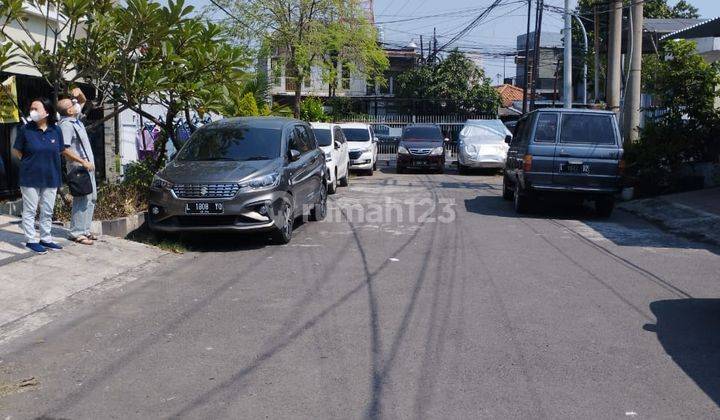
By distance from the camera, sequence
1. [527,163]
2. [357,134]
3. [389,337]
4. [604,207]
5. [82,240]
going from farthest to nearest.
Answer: [357,134] → [604,207] → [527,163] → [82,240] → [389,337]

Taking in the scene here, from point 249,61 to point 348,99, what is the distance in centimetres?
3103

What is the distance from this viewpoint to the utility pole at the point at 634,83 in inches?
727

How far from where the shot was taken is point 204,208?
34.2 ft

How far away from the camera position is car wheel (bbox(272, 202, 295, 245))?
36.2 feet

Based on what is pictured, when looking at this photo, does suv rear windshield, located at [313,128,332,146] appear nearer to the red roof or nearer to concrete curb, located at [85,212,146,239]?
concrete curb, located at [85,212,146,239]

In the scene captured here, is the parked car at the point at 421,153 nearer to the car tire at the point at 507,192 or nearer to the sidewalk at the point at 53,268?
the car tire at the point at 507,192

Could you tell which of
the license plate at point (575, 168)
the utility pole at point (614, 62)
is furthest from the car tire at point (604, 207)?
the utility pole at point (614, 62)

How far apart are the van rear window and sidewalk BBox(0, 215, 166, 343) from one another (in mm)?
7915

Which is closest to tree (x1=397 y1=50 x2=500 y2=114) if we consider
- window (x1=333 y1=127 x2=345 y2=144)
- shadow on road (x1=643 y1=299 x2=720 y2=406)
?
window (x1=333 y1=127 x2=345 y2=144)

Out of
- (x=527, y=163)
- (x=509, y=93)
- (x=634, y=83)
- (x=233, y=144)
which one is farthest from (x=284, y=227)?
(x=509, y=93)

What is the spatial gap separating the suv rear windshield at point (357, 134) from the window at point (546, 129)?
37.0ft

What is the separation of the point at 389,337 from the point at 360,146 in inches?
743

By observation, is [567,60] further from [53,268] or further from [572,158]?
[53,268]

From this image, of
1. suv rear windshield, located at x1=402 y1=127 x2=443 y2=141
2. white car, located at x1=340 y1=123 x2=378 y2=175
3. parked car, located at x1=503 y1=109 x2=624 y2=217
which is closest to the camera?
parked car, located at x1=503 y1=109 x2=624 y2=217
